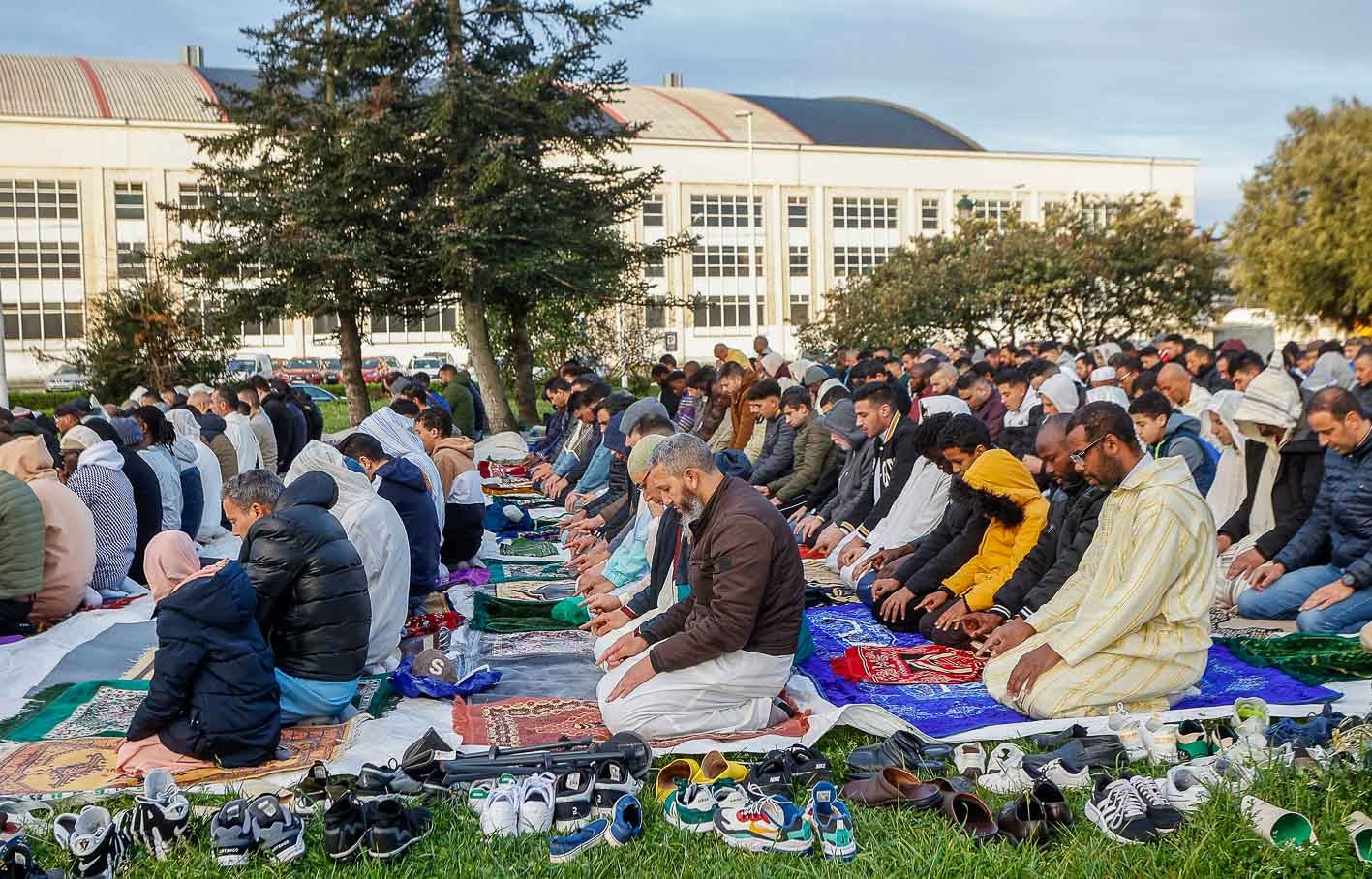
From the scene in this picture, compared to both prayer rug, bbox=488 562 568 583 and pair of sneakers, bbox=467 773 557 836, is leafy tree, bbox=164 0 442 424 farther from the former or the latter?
pair of sneakers, bbox=467 773 557 836

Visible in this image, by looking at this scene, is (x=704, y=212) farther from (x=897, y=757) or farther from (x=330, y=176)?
(x=897, y=757)

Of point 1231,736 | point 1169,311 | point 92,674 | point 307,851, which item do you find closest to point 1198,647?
point 1231,736

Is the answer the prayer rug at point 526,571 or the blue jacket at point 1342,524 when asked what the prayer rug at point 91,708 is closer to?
the prayer rug at point 526,571

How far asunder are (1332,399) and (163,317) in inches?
837

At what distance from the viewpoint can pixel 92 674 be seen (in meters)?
6.73

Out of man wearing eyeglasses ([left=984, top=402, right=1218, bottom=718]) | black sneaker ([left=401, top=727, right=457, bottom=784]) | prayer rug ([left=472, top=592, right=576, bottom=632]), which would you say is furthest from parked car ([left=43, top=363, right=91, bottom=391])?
man wearing eyeglasses ([left=984, top=402, right=1218, bottom=718])

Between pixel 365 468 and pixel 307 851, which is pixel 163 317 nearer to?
pixel 365 468

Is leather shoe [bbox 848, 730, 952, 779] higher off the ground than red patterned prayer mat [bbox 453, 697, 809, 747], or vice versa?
leather shoe [bbox 848, 730, 952, 779]

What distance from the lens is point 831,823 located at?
4.17 metres

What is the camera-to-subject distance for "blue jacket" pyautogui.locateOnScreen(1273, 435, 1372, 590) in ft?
21.4

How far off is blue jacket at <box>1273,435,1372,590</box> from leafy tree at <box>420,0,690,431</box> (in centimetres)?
1393

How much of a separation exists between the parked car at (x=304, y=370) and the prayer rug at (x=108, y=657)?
36309 millimetres

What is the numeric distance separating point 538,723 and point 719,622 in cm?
108

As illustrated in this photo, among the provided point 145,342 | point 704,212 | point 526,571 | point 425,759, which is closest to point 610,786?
point 425,759
